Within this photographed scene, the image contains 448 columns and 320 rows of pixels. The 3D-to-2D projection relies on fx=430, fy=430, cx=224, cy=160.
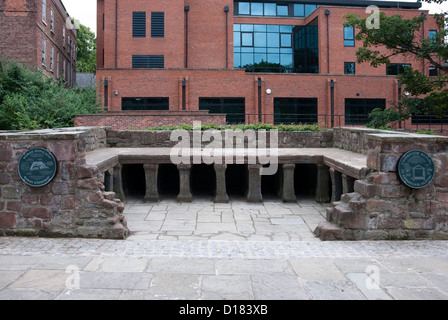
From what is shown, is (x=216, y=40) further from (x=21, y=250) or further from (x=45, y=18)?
(x=21, y=250)

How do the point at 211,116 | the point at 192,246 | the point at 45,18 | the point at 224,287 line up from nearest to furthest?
the point at 224,287
the point at 192,246
the point at 211,116
the point at 45,18

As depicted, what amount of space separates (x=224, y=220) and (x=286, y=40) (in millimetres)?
28057

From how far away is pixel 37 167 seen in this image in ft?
20.3

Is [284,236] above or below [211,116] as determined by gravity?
below

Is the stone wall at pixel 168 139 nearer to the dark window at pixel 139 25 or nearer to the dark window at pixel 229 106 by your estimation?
the dark window at pixel 229 106

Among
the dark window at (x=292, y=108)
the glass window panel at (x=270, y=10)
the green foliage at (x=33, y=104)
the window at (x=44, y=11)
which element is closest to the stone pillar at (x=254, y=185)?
the green foliage at (x=33, y=104)

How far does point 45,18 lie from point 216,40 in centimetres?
1171

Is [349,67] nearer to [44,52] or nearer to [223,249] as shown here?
[44,52]

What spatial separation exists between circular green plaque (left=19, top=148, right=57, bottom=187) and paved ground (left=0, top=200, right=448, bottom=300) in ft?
2.81

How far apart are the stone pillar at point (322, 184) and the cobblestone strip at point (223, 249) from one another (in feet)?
12.8

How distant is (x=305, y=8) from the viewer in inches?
1383

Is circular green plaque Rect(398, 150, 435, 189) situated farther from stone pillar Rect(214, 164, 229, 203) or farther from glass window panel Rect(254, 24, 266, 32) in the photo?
glass window panel Rect(254, 24, 266, 32)

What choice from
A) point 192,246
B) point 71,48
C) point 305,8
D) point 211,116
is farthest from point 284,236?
point 71,48

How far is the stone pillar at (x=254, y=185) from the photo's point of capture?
9.83 metres
